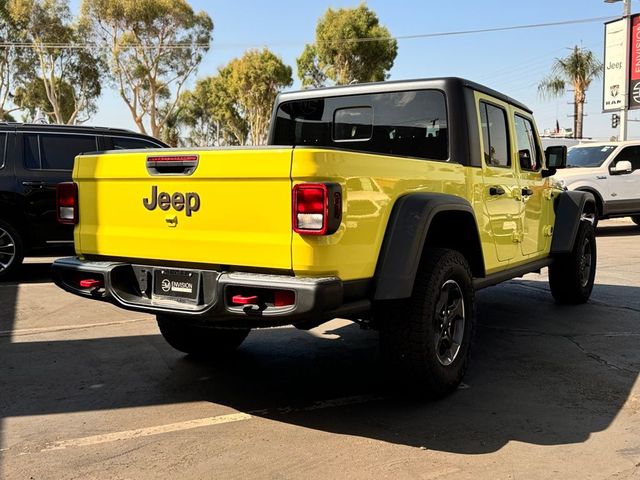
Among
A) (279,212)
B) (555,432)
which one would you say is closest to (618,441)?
(555,432)

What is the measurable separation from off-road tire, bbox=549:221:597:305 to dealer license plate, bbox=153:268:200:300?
4.08 meters

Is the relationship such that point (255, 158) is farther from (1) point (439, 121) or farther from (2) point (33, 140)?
(2) point (33, 140)

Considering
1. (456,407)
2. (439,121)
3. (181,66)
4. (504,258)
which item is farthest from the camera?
(181,66)

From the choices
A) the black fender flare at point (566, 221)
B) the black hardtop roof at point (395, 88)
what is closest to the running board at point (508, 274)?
the black fender flare at point (566, 221)

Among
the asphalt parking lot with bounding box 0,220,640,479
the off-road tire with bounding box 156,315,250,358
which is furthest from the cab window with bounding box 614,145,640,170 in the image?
the off-road tire with bounding box 156,315,250,358

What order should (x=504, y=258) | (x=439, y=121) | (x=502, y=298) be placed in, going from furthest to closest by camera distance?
(x=502, y=298)
(x=504, y=258)
(x=439, y=121)

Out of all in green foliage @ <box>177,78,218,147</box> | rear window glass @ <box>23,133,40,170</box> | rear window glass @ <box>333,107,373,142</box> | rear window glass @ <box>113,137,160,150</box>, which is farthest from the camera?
green foliage @ <box>177,78,218,147</box>

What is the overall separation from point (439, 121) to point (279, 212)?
1878 millimetres

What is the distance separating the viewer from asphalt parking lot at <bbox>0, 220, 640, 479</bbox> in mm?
3021

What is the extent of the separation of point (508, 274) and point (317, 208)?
8.11ft

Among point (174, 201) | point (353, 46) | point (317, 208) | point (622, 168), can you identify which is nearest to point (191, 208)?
point (174, 201)

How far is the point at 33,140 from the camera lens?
8117 mm

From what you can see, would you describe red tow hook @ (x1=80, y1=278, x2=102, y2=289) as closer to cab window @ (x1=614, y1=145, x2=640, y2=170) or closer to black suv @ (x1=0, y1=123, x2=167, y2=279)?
black suv @ (x1=0, y1=123, x2=167, y2=279)

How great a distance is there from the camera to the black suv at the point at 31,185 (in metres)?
7.91
